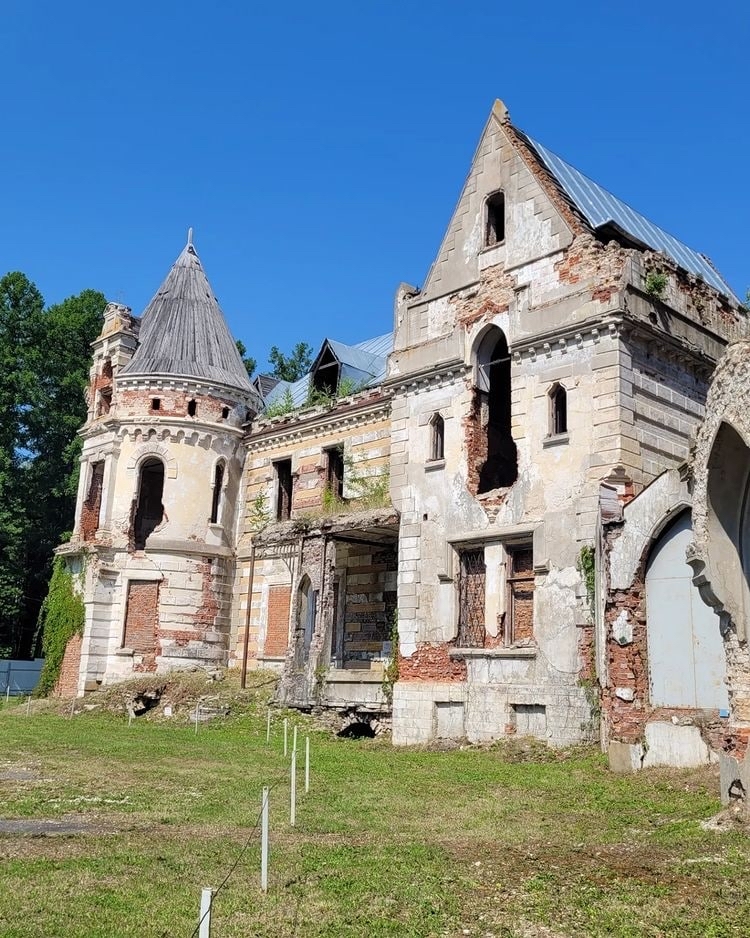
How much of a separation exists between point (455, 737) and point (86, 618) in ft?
49.6

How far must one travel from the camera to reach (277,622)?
3048cm

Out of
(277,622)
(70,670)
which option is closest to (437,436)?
(277,622)

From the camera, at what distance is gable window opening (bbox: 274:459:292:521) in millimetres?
32375

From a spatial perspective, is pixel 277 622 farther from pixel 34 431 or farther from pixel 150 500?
pixel 34 431

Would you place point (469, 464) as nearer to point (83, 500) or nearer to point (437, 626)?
point (437, 626)

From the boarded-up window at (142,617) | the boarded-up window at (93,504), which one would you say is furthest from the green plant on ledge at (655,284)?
the boarded-up window at (93,504)

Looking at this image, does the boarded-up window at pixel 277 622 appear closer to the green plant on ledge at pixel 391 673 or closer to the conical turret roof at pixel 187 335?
the green plant on ledge at pixel 391 673

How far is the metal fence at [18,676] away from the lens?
40250 millimetres

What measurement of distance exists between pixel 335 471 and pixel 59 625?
11.0 metres

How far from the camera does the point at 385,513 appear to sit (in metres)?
24.5

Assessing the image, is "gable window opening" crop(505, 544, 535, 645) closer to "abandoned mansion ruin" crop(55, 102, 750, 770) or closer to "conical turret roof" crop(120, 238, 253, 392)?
"abandoned mansion ruin" crop(55, 102, 750, 770)

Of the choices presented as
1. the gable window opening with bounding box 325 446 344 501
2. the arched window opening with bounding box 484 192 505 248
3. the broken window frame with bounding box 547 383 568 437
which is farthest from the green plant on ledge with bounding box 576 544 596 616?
the gable window opening with bounding box 325 446 344 501

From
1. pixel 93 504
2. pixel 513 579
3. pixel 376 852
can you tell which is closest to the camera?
pixel 376 852

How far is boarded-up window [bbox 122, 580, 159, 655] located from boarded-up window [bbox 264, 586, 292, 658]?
12.5ft
